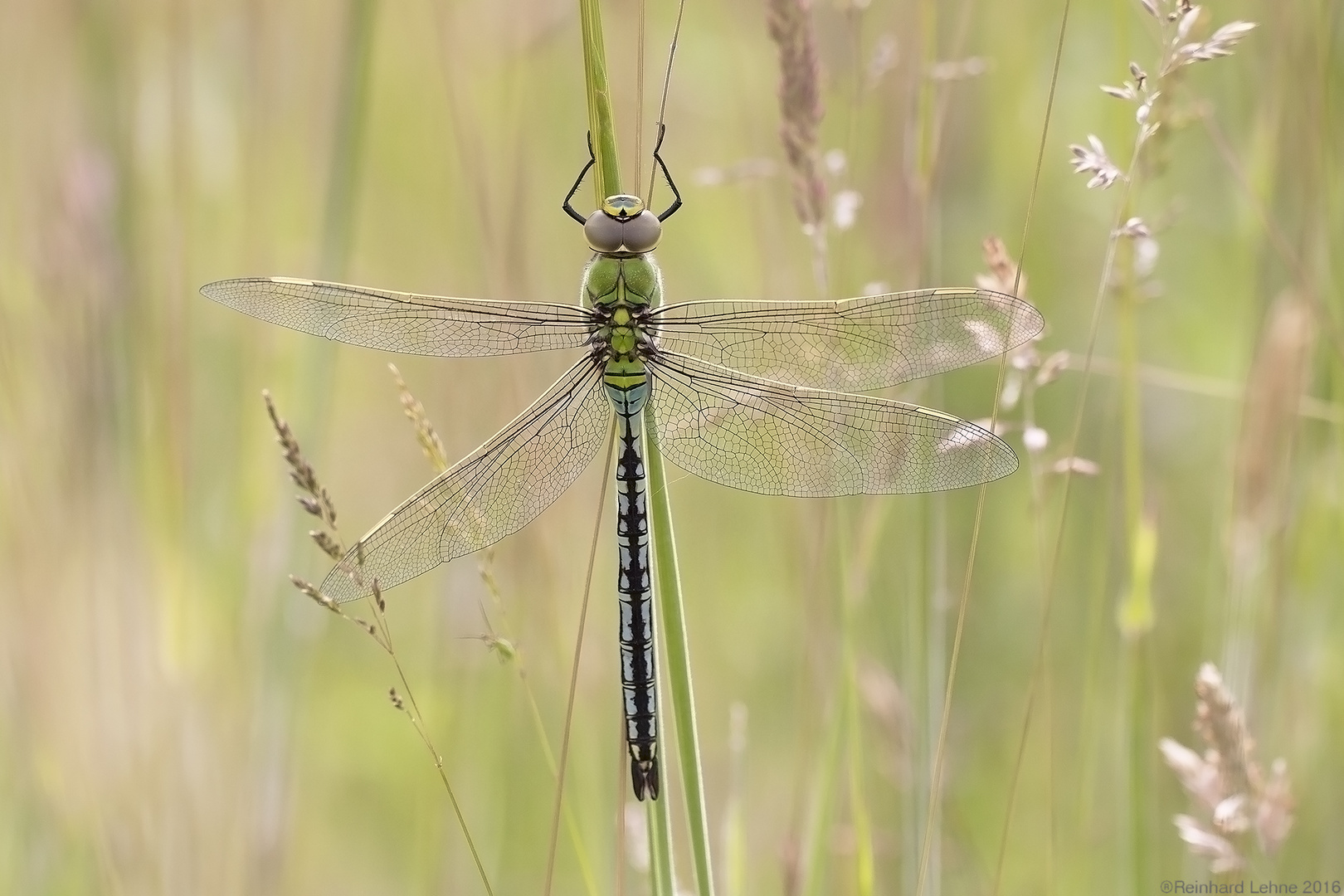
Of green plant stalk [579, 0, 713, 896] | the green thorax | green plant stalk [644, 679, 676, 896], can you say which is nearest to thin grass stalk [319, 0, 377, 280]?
the green thorax

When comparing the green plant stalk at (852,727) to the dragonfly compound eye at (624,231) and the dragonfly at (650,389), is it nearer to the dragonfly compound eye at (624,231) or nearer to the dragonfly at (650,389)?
the dragonfly at (650,389)

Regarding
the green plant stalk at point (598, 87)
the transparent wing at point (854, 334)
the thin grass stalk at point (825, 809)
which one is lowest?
the thin grass stalk at point (825, 809)

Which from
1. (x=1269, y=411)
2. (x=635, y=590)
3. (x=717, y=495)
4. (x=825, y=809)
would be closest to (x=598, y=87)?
(x=635, y=590)

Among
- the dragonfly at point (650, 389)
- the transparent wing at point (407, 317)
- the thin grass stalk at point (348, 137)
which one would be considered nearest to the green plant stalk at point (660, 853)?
the dragonfly at point (650, 389)

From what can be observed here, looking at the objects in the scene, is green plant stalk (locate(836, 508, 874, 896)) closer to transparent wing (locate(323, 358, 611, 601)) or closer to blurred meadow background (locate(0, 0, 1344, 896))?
blurred meadow background (locate(0, 0, 1344, 896))

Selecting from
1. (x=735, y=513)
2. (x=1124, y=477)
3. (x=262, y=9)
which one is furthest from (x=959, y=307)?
(x=262, y=9)

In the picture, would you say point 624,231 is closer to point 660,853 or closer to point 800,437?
point 800,437
